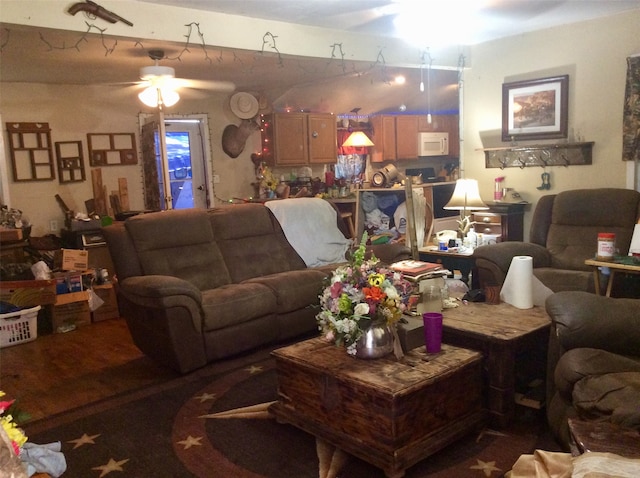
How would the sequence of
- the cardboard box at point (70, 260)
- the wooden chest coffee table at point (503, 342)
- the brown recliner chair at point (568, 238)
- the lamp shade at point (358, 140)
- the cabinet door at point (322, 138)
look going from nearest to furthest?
the wooden chest coffee table at point (503, 342) < the brown recliner chair at point (568, 238) < the cardboard box at point (70, 260) < the cabinet door at point (322, 138) < the lamp shade at point (358, 140)

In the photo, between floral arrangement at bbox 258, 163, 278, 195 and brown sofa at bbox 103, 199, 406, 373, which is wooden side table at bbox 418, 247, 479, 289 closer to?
brown sofa at bbox 103, 199, 406, 373

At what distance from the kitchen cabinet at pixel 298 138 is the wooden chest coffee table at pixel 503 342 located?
180 inches

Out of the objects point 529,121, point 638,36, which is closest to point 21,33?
point 529,121

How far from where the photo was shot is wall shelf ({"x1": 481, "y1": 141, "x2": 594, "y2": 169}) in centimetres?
438

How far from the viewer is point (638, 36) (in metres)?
4.03

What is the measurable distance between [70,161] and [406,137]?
452 centimetres

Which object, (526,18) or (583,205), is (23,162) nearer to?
(526,18)

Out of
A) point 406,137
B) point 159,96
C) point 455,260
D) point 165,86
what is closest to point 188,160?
point 159,96

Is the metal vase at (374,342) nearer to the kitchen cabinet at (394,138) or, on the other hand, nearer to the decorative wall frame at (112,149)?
the decorative wall frame at (112,149)

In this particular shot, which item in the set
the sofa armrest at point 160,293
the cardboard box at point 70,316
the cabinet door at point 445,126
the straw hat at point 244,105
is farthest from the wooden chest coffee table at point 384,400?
the cabinet door at point 445,126

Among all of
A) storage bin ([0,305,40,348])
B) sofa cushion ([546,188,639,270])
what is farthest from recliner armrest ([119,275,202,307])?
sofa cushion ([546,188,639,270])

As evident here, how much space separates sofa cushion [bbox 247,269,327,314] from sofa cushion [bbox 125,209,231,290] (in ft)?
1.05

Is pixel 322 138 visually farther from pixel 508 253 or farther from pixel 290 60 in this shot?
pixel 508 253

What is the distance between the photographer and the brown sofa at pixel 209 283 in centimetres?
339
